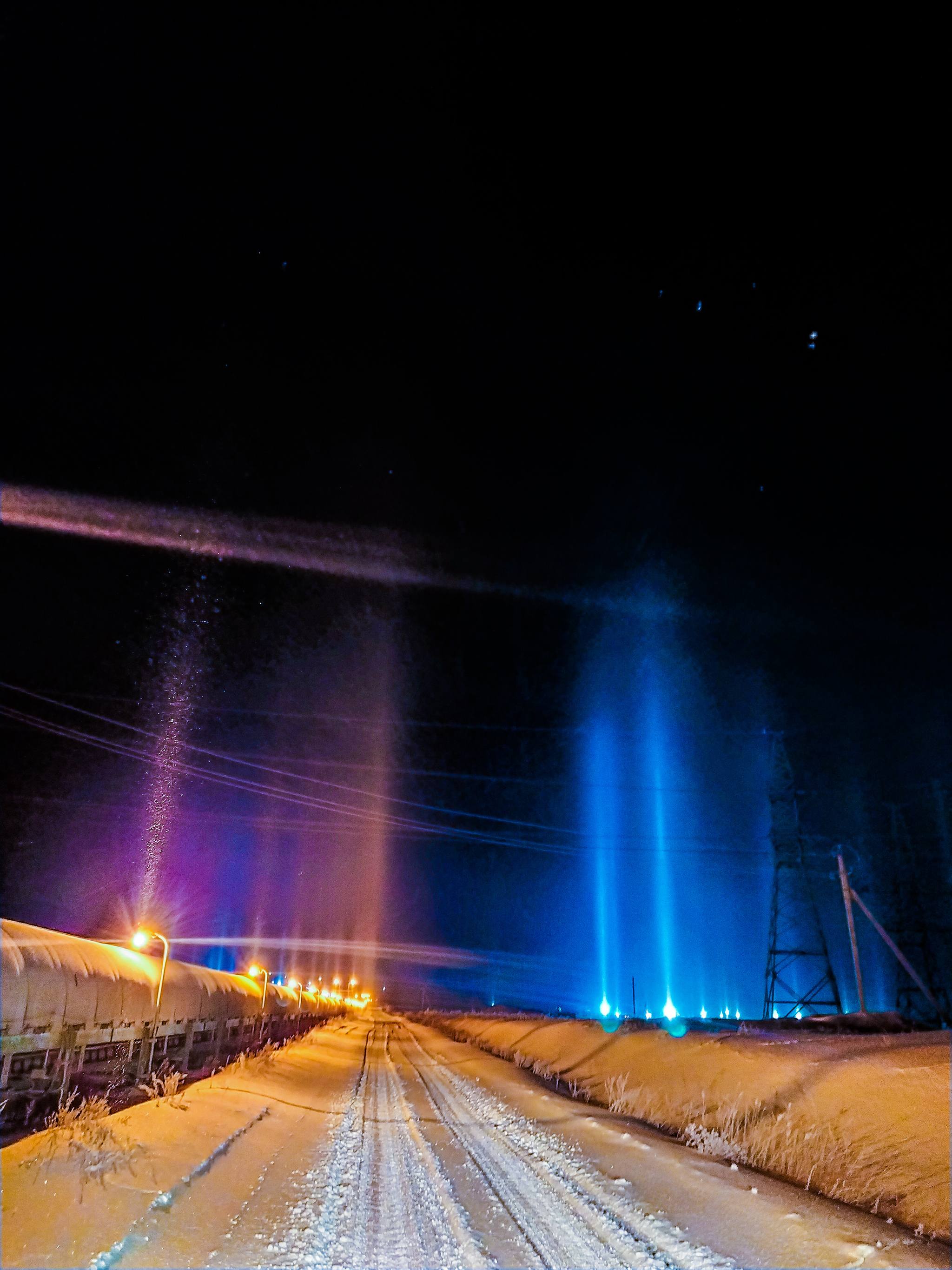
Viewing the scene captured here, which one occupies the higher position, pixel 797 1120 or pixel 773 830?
pixel 773 830

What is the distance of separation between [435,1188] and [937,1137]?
262 inches

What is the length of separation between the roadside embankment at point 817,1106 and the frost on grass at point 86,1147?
8801mm

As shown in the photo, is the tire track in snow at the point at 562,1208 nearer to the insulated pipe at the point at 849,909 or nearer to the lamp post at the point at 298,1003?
the insulated pipe at the point at 849,909

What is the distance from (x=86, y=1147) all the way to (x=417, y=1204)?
4321 millimetres

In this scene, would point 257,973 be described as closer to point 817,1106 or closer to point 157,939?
point 157,939

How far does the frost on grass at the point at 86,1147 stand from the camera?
796cm

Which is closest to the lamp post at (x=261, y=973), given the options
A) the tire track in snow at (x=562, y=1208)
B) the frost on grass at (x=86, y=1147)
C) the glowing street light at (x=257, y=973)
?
the glowing street light at (x=257, y=973)

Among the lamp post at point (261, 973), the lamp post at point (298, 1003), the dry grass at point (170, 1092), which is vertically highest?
the dry grass at point (170, 1092)

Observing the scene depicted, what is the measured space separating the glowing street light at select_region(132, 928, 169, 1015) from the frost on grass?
28.8ft

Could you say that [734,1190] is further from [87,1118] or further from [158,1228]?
[87,1118]

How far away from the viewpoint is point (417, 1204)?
798cm

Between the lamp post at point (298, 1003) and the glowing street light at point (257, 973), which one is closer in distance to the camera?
the glowing street light at point (257, 973)

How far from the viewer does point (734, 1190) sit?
28.5 ft

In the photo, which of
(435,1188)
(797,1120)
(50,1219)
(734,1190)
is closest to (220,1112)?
(435,1188)
